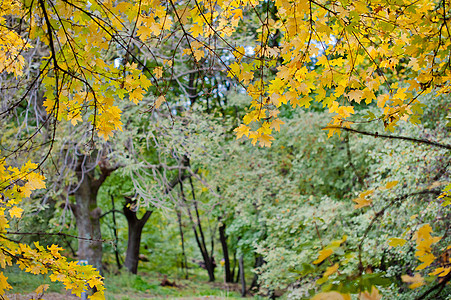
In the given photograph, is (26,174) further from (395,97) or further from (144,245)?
(144,245)

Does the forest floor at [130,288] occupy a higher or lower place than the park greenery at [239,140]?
lower

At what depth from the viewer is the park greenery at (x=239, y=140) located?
6.96 feet

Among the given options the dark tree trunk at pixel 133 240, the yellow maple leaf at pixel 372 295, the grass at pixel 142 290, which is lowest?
the grass at pixel 142 290

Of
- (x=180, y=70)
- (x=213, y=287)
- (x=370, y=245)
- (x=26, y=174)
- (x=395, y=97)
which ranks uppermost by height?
(x=180, y=70)

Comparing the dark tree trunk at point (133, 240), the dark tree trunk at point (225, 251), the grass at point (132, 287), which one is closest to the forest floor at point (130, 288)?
the grass at point (132, 287)

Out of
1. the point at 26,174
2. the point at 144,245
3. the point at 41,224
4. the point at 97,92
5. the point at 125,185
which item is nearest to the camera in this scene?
the point at 26,174

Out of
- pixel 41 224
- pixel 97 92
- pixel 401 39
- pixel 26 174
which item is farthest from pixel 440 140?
pixel 41 224

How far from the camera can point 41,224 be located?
8477 millimetres

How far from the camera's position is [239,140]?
8.12 metres

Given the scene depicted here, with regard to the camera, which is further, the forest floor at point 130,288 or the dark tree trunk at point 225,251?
the dark tree trunk at point 225,251

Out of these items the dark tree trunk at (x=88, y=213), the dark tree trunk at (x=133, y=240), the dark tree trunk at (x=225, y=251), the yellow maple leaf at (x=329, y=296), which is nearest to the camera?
the yellow maple leaf at (x=329, y=296)

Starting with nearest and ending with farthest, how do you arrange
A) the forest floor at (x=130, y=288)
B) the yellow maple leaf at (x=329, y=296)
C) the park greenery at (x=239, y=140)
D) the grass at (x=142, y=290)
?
1. the yellow maple leaf at (x=329, y=296)
2. the park greenery at (x=239, y=140)
3. the forest floor at (x=130, y=288)
4. the grass at (x=142, y=290)

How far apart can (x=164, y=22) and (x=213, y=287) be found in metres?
10.4

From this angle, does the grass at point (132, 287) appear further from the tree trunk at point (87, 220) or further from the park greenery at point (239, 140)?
the tree trunk at point (87, 220)
